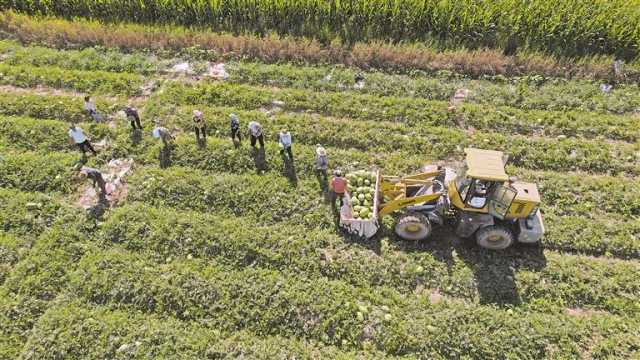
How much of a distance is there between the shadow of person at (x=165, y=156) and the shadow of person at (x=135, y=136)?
84cm

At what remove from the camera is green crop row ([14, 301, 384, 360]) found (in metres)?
8.46

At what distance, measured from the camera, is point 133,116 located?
12.5 metres

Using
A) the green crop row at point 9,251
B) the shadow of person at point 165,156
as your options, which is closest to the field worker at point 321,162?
the shadow of person at point 165,156

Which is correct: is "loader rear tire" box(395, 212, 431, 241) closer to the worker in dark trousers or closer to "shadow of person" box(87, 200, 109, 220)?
the worker in dark trousers

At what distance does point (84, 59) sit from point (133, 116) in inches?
183

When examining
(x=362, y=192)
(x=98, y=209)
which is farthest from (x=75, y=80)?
(x=362, y=192)

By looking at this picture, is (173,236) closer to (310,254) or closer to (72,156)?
(310,254)

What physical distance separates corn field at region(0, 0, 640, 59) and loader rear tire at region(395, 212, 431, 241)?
8220mm

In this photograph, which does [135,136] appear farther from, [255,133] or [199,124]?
[255,133]

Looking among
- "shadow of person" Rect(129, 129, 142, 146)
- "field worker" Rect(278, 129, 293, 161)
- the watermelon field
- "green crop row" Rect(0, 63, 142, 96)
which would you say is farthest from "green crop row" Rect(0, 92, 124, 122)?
"field worker" Rect(278, 129, 293, 161)

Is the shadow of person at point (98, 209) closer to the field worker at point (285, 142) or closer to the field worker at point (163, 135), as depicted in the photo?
Answer: the field worker at point (163, 135)

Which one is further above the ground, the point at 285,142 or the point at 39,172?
the point at 285,142

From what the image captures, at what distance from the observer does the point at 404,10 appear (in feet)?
52.3

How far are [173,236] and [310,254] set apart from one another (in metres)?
3.12
